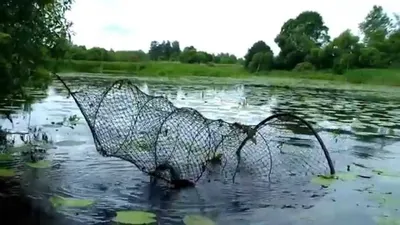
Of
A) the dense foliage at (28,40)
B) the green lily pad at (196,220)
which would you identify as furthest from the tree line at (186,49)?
the green lily pad at (196,220)

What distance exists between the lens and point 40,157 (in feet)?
24.4

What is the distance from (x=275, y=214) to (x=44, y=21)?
12.9 ft

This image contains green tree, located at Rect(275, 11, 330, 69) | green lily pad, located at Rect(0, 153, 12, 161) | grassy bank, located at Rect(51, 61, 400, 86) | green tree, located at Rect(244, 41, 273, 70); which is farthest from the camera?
green tree, located at Rect(244, 41, 273, 70)

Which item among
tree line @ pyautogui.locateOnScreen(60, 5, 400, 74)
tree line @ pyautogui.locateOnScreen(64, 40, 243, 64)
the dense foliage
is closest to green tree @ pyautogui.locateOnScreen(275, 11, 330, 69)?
tree line @ pyautogui.locateOnScreen(60, 5, 400, 74)

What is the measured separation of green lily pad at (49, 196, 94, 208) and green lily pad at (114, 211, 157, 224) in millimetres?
468

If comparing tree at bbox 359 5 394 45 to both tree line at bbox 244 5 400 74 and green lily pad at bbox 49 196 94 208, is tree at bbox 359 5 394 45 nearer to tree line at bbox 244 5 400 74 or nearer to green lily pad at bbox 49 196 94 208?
tree line at bbox 244 5 400 74

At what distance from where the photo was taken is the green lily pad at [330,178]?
23.4 ft

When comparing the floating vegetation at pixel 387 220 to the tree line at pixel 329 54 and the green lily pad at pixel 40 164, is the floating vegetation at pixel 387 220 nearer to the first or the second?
the green lily pad at pixel 40 164

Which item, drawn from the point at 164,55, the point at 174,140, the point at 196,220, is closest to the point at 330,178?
the point at 174,140

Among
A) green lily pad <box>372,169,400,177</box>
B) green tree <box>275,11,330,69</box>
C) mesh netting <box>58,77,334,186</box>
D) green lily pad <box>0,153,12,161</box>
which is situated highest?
green tree <box>275,11,330,69</box>

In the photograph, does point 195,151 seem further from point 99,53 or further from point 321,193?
point 99,53

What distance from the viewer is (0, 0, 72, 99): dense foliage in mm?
6203

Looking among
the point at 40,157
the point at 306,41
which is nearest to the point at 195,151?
the point at 40,157

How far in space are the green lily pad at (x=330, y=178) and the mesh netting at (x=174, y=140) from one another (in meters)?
0.18
